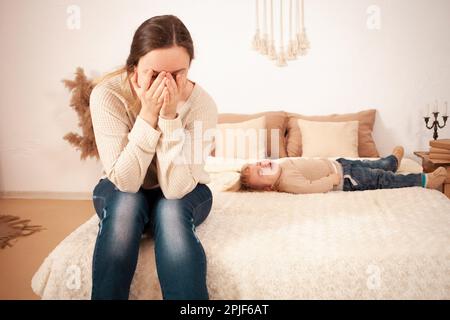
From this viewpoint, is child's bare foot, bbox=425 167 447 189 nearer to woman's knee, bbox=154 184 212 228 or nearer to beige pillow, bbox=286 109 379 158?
beige pillow, bbox=286 109 379 158

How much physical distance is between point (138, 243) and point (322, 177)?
128 centimetres

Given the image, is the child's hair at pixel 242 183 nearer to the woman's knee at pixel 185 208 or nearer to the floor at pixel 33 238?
the woman's knee at pixel 185 208

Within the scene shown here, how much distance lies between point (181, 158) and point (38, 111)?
2815mm

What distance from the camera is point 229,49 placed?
3326mm

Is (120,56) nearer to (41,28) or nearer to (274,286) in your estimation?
(41,28)

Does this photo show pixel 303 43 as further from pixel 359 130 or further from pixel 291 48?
pixel 359 130

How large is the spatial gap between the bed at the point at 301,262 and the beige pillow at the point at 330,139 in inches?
54.9

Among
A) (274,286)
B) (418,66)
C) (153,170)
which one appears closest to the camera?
(274,286)

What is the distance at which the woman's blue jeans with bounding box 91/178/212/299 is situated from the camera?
1.03m

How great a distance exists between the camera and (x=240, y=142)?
2.86 metres

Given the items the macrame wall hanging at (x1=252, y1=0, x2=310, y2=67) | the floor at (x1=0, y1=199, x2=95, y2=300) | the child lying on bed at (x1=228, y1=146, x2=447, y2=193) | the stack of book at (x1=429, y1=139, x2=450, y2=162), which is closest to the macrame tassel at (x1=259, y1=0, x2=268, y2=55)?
the macrame wall hanging at (x1=252, y1=0, x2=310, y2=67)

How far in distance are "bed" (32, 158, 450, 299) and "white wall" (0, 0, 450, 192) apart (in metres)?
1.95

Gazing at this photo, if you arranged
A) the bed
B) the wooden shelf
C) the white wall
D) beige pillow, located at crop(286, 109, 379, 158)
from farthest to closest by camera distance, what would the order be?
1. the white wall
2. beige pillow, located at crop(286, 109, 379, 158)
3. the wooden shelf
4. the bed
